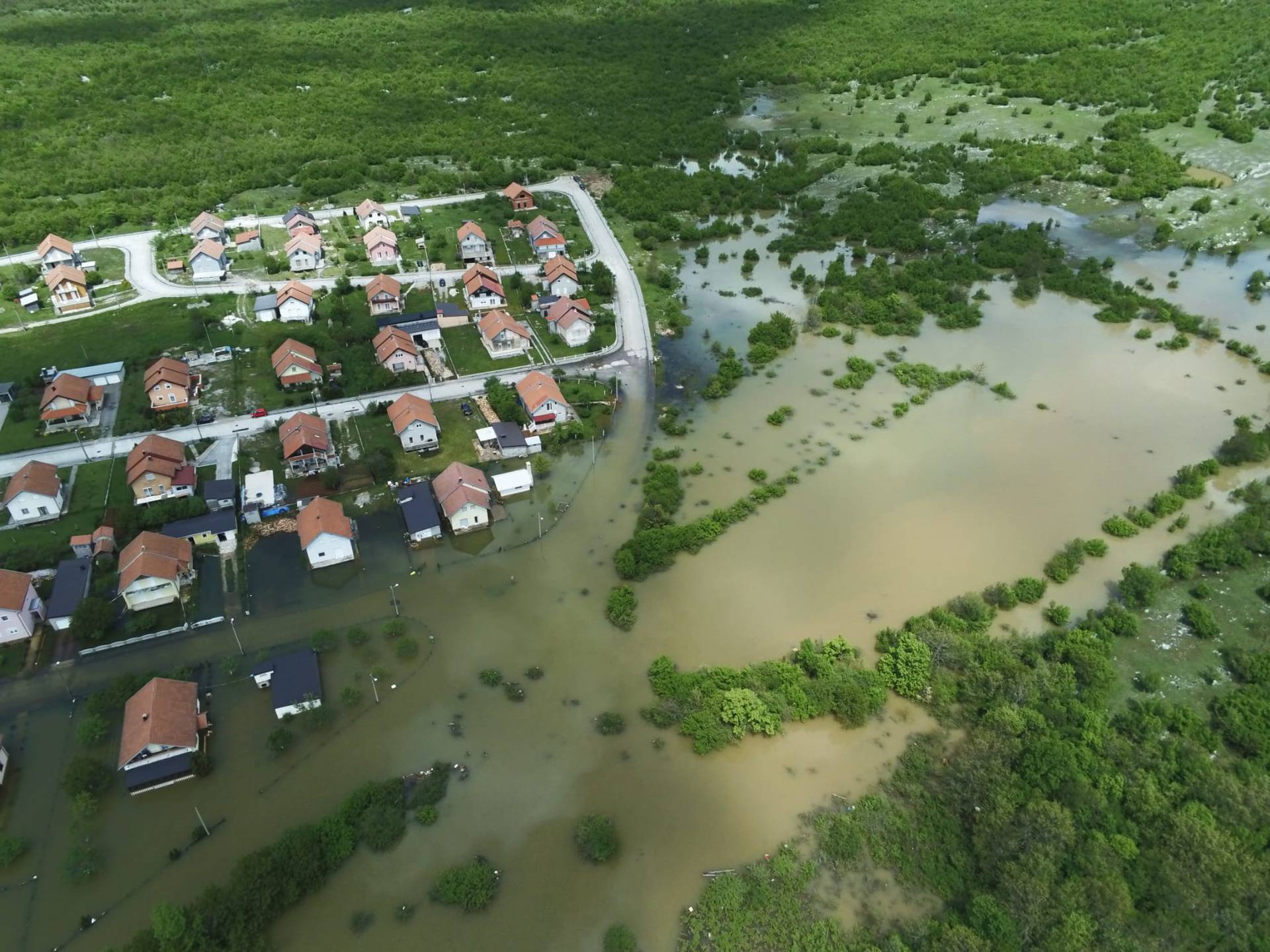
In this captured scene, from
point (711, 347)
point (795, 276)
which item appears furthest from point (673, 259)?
point (711, 347)

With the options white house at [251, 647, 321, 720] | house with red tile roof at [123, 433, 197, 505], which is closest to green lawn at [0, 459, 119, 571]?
house with red tile roof at [123, 433, 197, 505]

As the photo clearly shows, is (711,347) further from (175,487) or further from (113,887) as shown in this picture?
(113,887)

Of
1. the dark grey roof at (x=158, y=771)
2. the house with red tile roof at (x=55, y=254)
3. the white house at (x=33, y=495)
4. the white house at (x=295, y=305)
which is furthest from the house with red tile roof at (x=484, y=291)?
the dark grey roof at (x=158, y=771)

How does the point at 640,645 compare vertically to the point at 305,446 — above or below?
below

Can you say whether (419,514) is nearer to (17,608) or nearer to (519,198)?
(17,608)

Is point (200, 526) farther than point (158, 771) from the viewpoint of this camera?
Yes

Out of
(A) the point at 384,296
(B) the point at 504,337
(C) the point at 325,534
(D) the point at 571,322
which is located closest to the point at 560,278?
(D) the point at 571,322

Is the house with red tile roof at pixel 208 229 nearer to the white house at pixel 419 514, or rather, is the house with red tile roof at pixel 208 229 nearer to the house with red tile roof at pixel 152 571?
the house with red tile roof at pixel 152 571
